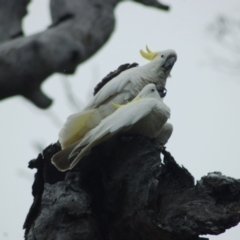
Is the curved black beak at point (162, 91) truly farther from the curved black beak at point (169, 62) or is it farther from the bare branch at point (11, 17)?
the bare branch at point (11, 17)

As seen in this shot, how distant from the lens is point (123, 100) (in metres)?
3.91

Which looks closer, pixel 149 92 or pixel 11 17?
pixel 11 17

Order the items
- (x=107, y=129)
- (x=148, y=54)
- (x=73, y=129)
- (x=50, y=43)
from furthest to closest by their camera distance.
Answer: (x=148, y=54), (x=73, y=129), (x=107, y=129), (x=50, y=43)

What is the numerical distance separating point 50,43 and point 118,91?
49.4 inches

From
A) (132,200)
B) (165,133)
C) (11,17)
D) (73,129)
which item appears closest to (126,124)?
(73,129)

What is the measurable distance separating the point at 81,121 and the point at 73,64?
835 millimetres

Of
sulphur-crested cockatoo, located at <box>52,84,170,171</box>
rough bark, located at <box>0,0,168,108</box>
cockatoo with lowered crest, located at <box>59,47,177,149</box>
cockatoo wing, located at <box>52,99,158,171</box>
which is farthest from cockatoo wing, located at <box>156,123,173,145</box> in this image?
rough bark, located at <box>0,0,168,108</box>

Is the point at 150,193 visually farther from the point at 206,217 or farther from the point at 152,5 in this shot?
the point at 152,5

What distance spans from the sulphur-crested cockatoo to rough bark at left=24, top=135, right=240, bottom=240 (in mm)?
67

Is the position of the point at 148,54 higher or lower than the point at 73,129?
higher

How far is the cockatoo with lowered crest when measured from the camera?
3.46m

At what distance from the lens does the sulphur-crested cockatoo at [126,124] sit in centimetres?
317

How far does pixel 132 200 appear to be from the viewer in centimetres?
295

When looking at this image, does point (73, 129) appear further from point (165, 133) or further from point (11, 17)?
point (11, 17)
